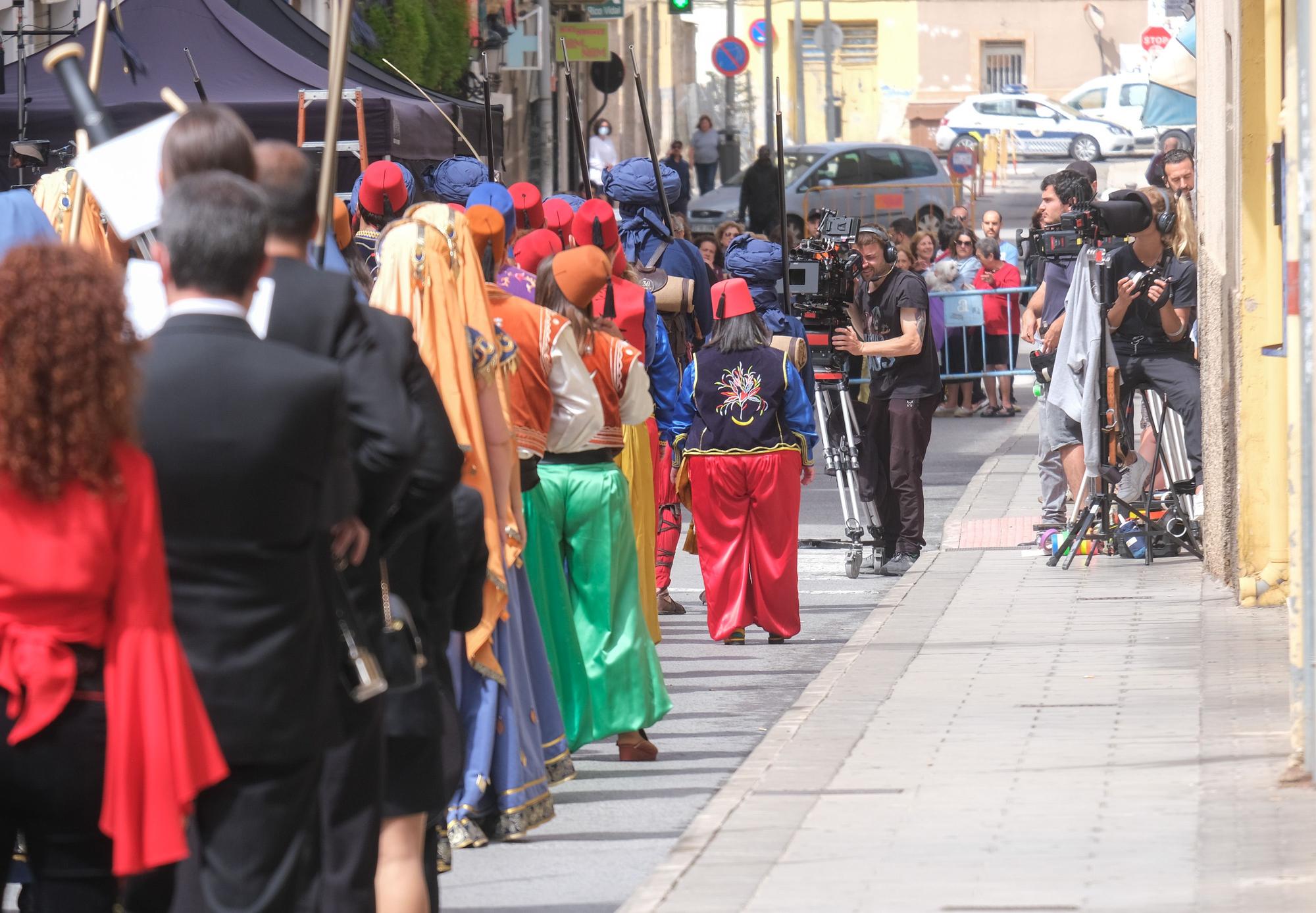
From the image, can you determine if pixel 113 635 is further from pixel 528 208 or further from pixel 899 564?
pixel 899 564

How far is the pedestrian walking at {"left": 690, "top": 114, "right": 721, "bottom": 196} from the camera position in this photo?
134 feet

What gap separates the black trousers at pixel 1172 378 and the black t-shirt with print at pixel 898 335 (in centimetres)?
109

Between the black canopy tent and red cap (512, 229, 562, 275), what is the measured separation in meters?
5.48

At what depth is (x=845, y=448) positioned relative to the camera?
1316cm

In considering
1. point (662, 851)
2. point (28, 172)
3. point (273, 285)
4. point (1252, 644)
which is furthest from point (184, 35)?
point (273, 285)

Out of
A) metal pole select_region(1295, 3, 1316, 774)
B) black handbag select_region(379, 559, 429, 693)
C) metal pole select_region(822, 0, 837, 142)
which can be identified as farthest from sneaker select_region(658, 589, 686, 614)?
metal pole select_region(822, 0, 837, 142)

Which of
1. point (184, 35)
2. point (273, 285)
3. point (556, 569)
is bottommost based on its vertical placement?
point (556, 569)

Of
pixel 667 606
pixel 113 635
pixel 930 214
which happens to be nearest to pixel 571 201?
pixel 667 606

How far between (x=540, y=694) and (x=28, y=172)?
283 inches

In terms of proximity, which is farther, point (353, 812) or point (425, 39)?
point (425, 39)

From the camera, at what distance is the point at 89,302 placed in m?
3.60

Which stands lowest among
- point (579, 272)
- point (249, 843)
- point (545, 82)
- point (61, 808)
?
point (249, 843)

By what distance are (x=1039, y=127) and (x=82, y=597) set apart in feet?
162

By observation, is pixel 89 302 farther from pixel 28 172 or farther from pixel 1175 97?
pixel 1175 97
